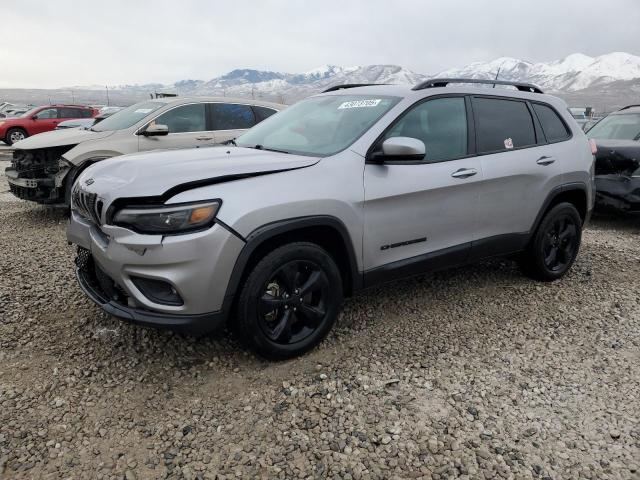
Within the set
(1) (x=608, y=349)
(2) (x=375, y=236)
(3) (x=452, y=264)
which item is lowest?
(1) (x=608, y=349)

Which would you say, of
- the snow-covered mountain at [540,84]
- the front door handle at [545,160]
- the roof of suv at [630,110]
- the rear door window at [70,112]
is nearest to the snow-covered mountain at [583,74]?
the snow-covered mountain at [540,84]

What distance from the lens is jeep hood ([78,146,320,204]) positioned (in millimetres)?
2627

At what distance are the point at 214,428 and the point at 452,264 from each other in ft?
6.97

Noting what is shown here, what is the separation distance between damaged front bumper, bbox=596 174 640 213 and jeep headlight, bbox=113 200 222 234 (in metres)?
5.89

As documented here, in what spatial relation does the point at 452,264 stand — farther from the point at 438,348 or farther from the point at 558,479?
the point at 558,479

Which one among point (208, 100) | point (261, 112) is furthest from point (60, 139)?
point (261, 112)

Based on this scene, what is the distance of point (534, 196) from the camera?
411 cm

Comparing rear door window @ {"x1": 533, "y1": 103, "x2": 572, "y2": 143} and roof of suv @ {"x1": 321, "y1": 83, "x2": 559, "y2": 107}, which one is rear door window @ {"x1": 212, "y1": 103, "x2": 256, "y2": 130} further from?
rear door window @ {"x1": 533, "y1": 103, "x2": 572, "y2": 143}

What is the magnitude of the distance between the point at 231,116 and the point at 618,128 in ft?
20.0

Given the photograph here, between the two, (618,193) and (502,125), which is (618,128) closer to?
(618,193)

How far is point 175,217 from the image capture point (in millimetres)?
2549

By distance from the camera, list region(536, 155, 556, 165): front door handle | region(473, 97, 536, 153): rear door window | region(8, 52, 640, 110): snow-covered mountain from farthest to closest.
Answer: region(8, 52, 640, 110): snow-covered mountain < region(536, 155, 556, 165): front door handle < region(473, 97, 536, 153): rear door window

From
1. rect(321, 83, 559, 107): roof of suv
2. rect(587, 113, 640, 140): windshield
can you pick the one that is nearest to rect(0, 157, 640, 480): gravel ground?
rect(321, 83, 559, 107): roof of suv

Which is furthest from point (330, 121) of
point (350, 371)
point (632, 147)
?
point (632, 147)
